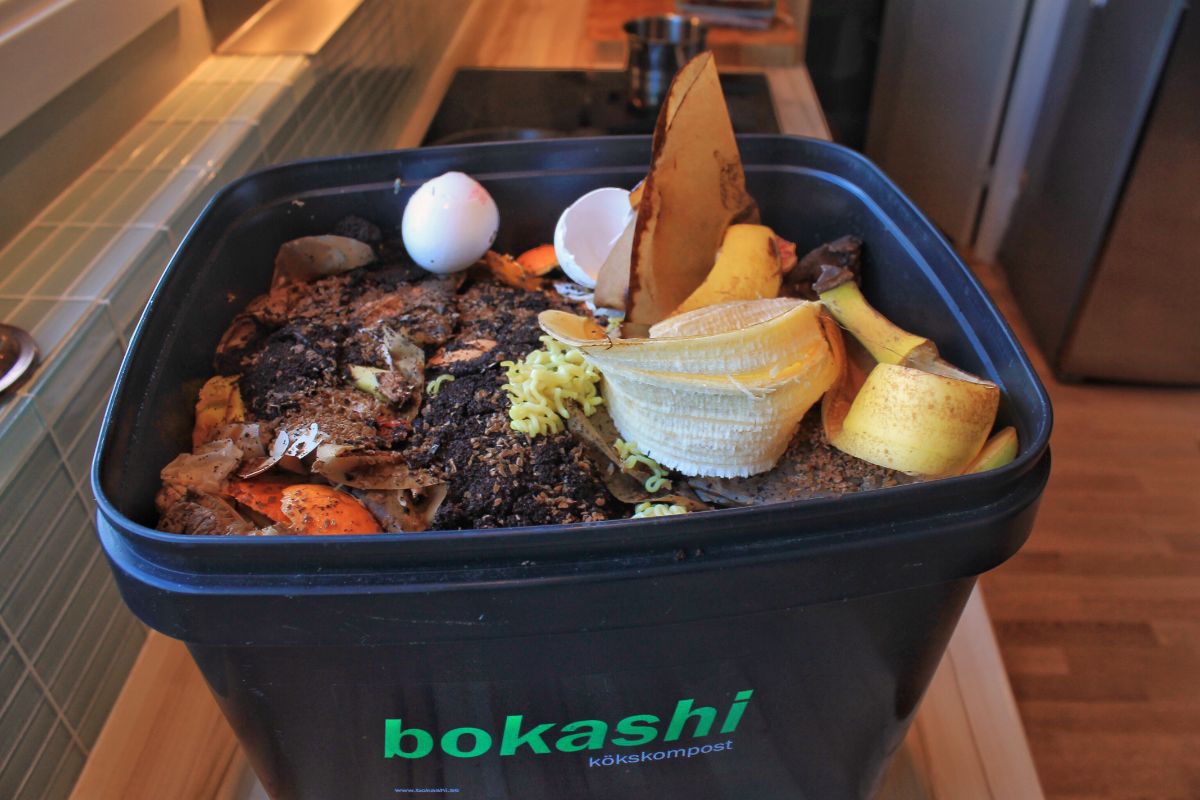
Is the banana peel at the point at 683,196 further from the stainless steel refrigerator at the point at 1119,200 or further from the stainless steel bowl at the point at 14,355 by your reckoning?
the stainless steel refrigerator at the point at 1119,200

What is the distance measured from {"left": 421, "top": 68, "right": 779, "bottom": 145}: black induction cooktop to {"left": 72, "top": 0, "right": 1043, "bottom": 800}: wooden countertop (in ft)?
2.09

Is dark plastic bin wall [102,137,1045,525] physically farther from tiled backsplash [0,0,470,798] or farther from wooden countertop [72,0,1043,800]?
wooden countertop [72,0,1043,800]

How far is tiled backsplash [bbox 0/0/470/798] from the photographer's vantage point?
1.51 feet

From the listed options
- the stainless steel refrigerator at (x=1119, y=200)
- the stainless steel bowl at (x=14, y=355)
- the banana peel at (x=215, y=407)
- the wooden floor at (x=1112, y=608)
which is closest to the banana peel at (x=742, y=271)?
the banana peel at (x=215, y=407)

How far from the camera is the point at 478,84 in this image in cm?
120

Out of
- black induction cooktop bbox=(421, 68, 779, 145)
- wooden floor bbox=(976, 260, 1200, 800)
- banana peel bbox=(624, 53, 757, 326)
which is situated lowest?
wooden floor bbox=(976, 260, 1200, 800)

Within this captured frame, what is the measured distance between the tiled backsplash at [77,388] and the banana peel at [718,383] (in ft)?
0.93

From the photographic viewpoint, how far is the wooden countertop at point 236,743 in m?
0.49

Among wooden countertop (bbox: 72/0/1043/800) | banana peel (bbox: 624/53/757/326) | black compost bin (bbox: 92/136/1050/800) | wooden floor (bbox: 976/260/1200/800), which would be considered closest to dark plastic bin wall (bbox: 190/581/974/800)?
black compost bin (bbox: 92/136/1050/800)

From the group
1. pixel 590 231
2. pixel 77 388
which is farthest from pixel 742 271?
pixel 77 388

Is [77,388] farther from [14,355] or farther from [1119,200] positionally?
[1119,200]

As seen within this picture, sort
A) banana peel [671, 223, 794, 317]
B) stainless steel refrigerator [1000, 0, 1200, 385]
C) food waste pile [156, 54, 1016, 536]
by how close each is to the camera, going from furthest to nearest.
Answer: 1. stainless steel refrigerator [1000, 0, 1200, 385]
2. banana peel [671, 223, 794, 317]
3. food waste pile [156, 54, 1016, 536]

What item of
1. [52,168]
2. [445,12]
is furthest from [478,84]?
[52,168]

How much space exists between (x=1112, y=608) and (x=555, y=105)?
958 mm
